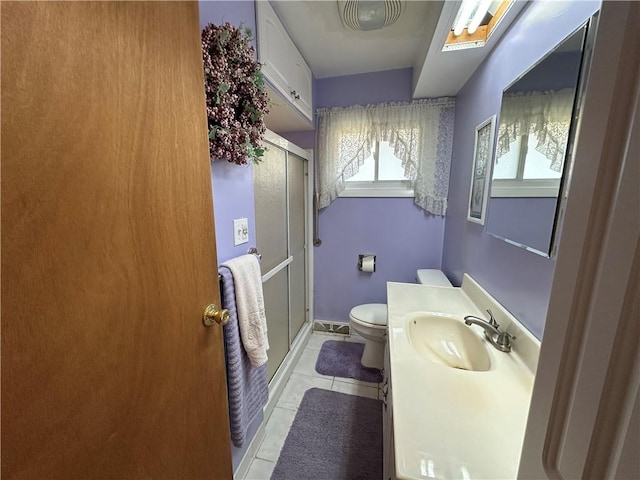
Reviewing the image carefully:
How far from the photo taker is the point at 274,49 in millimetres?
1342

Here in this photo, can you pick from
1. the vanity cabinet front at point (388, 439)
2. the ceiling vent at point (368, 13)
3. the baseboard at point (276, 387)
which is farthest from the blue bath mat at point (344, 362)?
the ceiling vent at point (368, 13)

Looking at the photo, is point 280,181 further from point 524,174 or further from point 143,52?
point 524,174

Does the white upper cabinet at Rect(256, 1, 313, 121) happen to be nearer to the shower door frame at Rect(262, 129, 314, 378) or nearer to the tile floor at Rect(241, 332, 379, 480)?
the shower door frame at Rect(262, 129, 314, 378)

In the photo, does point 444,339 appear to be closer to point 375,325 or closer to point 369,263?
point 375,325

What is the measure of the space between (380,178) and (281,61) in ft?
4.00

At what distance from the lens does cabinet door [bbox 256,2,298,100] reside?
1.20m

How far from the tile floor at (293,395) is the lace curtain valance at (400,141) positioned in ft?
4.80

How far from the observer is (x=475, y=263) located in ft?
4.72

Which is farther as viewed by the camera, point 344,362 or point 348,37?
point 344,362

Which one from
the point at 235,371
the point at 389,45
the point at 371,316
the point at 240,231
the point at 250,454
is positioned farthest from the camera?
the point at 371,316

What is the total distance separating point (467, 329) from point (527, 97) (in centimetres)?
100

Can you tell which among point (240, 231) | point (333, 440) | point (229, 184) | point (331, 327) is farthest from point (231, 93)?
point (331, 327)

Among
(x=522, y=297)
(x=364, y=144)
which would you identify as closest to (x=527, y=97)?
(x=522, y=297)

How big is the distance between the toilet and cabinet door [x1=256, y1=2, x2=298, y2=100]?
1.62 m
